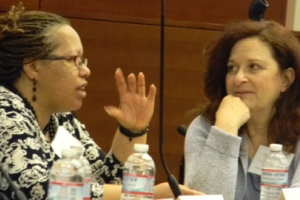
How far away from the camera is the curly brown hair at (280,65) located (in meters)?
2.34

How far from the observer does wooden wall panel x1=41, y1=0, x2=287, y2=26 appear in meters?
3.33

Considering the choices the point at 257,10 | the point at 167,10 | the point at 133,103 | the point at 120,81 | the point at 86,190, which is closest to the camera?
the point at 86,190

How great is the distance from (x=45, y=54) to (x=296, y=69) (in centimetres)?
90

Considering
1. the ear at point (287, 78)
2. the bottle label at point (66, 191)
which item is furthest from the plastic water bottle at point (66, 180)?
the ear at point (287, 78)

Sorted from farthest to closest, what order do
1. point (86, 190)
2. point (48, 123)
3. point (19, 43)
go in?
point (48, 123) < point (19, 43) < point (86, 190)

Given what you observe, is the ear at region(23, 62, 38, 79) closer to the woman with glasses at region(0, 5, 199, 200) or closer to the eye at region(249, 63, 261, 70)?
the woman with glasses at region(0, 5, 199, 200)

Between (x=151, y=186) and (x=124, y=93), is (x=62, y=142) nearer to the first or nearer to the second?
(x=124, y=93)

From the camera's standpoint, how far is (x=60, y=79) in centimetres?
213

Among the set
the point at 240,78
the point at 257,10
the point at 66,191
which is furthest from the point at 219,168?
the point at 66,191

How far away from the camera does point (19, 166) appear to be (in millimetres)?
1809

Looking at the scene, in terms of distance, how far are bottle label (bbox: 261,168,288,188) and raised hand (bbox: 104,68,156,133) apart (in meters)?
0.39

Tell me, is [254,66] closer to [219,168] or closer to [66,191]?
[219,168]

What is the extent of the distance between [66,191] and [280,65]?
1.21 metres

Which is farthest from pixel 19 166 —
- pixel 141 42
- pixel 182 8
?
pixel 182 8
